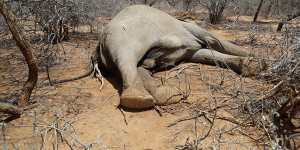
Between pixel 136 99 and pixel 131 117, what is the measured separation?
0.56 ft

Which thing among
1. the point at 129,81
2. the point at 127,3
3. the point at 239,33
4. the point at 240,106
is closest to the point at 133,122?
the point at 129,81

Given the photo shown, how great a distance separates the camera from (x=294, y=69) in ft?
10.9

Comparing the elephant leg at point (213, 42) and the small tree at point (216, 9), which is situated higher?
the elephant leg at point (213, 42)

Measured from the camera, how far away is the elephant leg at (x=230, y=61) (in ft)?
14.5

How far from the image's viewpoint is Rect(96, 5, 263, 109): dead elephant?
4.06 m

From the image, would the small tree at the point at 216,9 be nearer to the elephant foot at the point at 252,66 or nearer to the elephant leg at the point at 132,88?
the elephant foot at the point at 252,66

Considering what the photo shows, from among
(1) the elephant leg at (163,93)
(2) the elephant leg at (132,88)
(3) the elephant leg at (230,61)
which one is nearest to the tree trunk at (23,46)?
(2) the elephant leg at (132,88)

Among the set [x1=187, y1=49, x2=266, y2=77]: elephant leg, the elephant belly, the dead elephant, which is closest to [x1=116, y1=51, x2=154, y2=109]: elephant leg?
the dead elephant

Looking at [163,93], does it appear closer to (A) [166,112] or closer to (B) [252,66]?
(A) [166,112]

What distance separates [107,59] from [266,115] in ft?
6.20

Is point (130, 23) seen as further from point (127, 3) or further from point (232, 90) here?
point (127, 3)

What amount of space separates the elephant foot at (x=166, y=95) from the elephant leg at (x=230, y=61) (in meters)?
0.95

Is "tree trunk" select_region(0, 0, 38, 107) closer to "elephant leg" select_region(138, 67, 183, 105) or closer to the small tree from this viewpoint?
"elephant leg" select_region(138, 67, 183, 105)

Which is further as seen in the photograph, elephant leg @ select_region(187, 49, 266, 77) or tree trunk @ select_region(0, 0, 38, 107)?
elephant leg @ select_region(187, 49, 266, 77)
